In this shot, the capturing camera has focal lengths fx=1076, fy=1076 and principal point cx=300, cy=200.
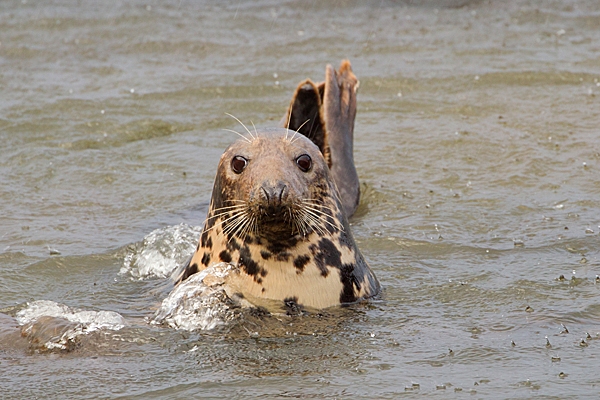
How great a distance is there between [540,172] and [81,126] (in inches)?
163

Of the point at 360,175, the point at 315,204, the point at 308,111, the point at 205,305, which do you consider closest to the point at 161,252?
the point at 308,111

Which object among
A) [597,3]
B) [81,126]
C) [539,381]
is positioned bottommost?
[539,381]

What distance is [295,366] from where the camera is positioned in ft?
15.1

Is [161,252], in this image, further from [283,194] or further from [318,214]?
[283,194]

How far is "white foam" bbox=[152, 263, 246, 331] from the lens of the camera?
514 cm

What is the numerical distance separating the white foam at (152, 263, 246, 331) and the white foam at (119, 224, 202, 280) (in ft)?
3.87

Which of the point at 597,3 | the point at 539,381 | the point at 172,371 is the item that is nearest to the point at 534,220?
the point at 539,381

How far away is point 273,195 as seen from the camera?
15.7 ft

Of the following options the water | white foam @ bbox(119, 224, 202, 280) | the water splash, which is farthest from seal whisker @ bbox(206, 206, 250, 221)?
white foam @ bbox(119, 224, 202, 280)

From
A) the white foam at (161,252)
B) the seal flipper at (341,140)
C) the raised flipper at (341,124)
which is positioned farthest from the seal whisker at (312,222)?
the seal flipper at (341,140)

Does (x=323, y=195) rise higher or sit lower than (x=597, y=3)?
lower

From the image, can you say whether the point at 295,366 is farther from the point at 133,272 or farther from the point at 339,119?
the point at 339,119

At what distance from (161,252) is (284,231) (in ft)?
5.90

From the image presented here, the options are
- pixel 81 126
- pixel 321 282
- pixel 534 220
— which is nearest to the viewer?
pixel 321 282
